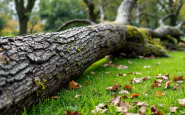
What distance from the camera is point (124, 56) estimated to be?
6230 millimetres

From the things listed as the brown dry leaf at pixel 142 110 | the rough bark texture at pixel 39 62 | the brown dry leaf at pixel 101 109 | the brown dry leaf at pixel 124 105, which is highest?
the rough bark texture at pixel 39 62

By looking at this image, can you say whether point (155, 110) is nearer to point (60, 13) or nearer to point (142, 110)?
point (142, 110)

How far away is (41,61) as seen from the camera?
91.9 inches

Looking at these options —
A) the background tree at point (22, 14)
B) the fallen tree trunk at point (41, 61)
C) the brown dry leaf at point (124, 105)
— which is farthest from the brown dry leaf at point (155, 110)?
→ the background tree at point (22, 14)

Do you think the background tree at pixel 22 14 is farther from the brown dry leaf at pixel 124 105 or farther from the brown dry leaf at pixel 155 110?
the brown dry leaf at pixel 155 110

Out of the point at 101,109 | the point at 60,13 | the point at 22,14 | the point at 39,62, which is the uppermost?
the point at 60,13

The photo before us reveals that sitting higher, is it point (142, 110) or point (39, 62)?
point (39, 62)

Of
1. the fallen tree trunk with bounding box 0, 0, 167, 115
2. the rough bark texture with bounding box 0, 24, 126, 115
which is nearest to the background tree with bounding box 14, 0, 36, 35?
the fallen tree trunk with bounding box 0, 0, 167, 115

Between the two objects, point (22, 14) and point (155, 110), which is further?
point (22, 14)

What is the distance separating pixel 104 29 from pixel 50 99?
2.48 m

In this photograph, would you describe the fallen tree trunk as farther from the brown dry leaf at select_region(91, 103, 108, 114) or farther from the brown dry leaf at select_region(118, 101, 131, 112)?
the brown dry leaf at select_region(118, 101, 131, 112)

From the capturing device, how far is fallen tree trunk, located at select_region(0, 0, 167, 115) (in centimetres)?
180

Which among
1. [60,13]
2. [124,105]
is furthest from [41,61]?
[60,13]

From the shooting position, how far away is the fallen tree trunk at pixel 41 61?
1800 mm
